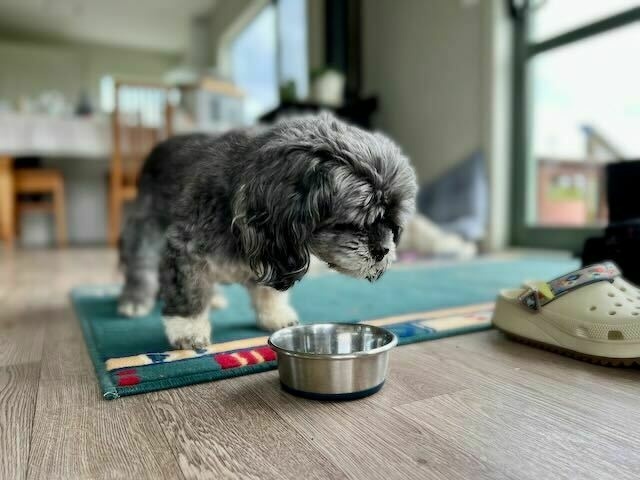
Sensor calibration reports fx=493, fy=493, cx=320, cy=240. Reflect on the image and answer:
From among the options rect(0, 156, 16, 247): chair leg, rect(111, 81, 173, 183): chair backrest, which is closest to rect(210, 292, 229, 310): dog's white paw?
rect(111, 81, 173, 183): chair backrest

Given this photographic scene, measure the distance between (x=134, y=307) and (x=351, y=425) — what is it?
1205mm

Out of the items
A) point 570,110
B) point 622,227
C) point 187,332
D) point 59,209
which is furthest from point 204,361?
point 59,209

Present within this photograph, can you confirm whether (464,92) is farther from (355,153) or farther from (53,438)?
(53,438)

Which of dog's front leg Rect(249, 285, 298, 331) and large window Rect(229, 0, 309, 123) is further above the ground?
large window Rect(229, 0, 309, 123)

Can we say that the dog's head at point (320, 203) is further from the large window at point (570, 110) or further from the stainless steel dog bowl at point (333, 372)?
the large window at point (570, 110)

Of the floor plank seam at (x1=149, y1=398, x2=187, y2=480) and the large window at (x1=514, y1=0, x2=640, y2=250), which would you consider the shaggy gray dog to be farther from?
the large window at (x1=514, y1=0, x2=640, y2=250)

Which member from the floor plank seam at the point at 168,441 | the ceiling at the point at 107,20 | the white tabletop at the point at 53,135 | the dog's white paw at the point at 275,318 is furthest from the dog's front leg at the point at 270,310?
the ceiling at the point at 107,20

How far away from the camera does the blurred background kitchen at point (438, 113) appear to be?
364 cm

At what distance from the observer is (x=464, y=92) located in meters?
4.12

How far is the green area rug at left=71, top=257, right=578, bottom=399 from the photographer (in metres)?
1.15

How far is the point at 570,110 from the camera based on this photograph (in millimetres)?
3807

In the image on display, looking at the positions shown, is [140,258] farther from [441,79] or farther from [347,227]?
[441,79]

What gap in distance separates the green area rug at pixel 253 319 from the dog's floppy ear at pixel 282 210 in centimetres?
26

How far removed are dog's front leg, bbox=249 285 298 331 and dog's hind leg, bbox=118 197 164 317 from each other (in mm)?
547
